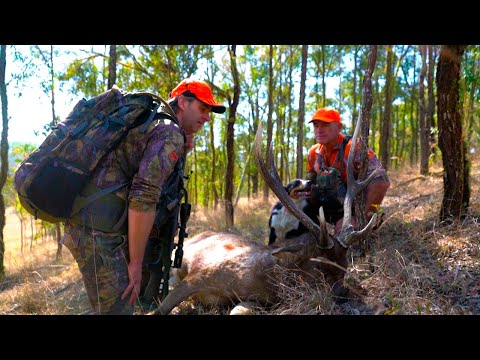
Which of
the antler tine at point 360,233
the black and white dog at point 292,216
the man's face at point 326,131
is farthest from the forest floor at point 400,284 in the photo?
the man's face at point 326,131

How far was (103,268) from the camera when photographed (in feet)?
8.64

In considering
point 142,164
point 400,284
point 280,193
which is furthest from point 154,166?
point 400,284

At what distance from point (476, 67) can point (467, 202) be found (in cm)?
373

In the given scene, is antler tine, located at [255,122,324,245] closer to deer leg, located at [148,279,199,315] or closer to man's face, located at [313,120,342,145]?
deer leg, located at [148,279,199,315]

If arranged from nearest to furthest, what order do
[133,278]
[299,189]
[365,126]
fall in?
[133,278] → [365,126] → [299,189]

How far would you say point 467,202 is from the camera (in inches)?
171

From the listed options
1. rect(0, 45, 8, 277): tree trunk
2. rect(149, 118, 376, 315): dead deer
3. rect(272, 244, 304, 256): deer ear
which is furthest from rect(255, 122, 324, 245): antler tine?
rect(0, 45, 8, 277): tree trunk

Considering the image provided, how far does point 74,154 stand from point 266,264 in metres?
2.01

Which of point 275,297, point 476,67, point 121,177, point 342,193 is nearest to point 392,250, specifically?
point 342,193

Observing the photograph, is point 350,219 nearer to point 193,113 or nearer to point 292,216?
point 292,216

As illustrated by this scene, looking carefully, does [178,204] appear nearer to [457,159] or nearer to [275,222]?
[275,222]

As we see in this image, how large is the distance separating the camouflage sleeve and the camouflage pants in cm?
40

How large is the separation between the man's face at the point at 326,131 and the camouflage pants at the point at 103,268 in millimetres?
3362

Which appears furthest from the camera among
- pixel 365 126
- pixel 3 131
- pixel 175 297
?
pixel 3 131
